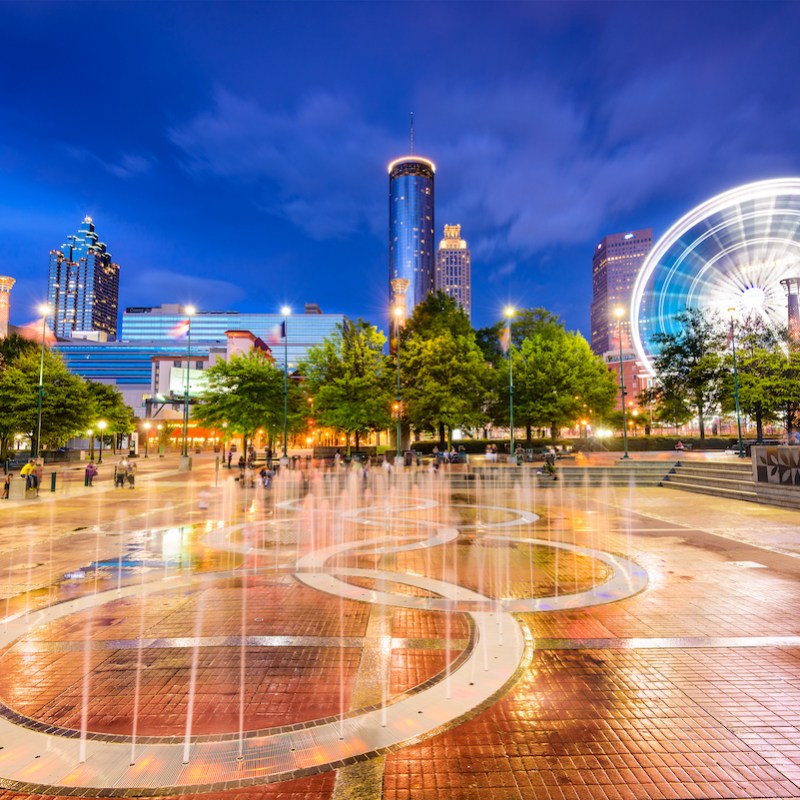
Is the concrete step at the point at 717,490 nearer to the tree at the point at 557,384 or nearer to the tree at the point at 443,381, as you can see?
the tree at the point at 443,381

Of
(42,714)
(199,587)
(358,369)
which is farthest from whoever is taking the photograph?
(358,369)

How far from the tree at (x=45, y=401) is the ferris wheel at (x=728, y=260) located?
52.8 m

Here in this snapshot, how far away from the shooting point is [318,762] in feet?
13.1

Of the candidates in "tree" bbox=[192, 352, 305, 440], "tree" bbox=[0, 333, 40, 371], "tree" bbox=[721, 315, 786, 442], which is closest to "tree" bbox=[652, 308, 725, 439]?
"tree" bbox=[721, 315, 786, 442]

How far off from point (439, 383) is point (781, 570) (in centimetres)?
3402

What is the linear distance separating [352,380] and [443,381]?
8262 millimetres

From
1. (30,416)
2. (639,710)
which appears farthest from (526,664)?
(30,416)

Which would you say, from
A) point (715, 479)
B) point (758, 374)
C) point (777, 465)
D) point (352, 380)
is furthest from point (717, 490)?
point (352, 380)

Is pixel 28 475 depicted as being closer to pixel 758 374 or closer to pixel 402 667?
pixel 402 667

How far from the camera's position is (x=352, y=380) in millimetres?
39906

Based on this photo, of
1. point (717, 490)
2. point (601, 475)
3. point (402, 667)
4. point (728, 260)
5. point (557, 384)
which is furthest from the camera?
point (728, 260)

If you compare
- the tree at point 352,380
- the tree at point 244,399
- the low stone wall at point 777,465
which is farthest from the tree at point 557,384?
the low stone wall at point 777,465

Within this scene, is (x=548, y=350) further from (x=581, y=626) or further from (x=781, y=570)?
(x=581, y=626)

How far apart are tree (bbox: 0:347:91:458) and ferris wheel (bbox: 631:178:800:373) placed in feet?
173
